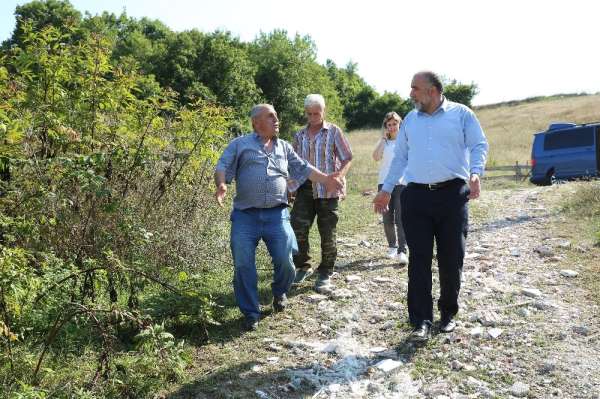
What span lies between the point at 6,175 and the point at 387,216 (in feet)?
13.8

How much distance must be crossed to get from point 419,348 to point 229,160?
6.87ft

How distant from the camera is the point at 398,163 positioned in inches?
183

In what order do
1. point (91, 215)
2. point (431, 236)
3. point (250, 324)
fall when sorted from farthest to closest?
point (91, 215)
point (250, 324)
point (431, 236)

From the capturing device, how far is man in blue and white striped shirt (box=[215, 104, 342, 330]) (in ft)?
15.6

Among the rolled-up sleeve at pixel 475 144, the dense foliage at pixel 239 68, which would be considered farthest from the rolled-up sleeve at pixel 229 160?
the dense foliage at pixel 239 68

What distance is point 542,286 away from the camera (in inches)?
228

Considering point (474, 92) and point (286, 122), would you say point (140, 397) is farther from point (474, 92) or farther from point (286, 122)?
point (474, 92)

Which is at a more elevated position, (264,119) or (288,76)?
(288,76)

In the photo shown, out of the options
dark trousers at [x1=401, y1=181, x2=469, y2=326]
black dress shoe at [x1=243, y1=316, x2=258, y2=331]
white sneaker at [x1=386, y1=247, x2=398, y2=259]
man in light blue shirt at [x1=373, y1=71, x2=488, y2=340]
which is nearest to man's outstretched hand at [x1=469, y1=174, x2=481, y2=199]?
man in light blue shirt at [x1=373, y1=71, x2=488, y2=340]

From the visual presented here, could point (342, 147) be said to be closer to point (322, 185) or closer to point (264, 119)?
point (322, 185)

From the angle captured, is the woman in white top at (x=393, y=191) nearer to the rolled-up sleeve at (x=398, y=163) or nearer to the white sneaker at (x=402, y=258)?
the white sneaker at (x=402, y=258)

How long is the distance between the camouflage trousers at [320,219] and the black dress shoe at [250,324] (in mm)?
1298

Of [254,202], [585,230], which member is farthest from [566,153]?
[254,202]

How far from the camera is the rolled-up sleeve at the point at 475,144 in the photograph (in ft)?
13.8
